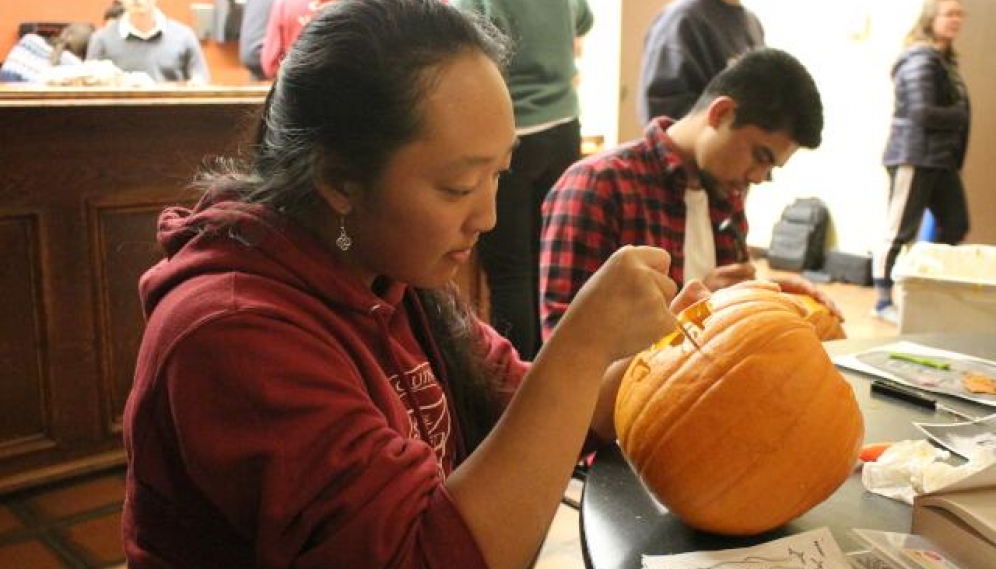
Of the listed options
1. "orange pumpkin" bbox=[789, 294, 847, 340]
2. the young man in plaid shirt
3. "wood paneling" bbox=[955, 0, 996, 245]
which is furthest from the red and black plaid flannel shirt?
"wood paneling" bbox=[955, 0, 996, 245]

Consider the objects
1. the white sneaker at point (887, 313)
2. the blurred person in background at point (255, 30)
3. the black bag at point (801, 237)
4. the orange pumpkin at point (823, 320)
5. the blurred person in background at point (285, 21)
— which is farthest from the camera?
the black bag at point (801, 237)

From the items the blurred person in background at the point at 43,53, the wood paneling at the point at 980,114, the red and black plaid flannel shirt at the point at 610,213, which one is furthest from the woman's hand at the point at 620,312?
the wood paneling at the point at 980,114

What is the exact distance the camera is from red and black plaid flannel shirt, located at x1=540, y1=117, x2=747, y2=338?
177 cm

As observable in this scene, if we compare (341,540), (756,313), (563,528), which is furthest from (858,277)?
(341,540)

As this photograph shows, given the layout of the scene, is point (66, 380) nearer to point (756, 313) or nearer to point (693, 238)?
point (693, 238)

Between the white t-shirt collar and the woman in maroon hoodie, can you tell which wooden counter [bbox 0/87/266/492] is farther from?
the white t-shirt collar

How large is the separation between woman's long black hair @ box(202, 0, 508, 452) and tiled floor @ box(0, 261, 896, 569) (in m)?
1.36

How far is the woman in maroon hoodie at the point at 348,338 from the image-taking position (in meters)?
0.74

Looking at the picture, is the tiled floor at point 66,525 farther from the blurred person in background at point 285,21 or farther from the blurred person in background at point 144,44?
the blurred person in background at point 144,44

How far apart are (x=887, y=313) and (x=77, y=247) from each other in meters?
3.70

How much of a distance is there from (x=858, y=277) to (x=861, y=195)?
53 cm

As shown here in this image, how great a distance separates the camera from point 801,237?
219 inches

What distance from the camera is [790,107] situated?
1.78 metres

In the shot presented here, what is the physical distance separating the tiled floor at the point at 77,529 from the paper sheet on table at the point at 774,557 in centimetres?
126
